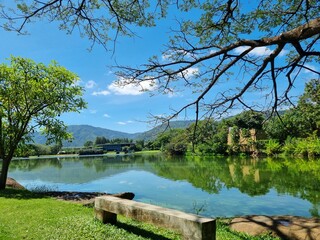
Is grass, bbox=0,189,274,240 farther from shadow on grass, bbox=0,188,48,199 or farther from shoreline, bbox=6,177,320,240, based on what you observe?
shadow on grass, bbox=0,188,48,199

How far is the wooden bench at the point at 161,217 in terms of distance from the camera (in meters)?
4.58

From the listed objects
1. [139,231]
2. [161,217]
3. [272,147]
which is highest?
[272,147]

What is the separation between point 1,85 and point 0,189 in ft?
15.5

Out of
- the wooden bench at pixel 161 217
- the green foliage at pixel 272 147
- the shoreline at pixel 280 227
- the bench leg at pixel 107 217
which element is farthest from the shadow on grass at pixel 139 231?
the green foliage at pixel 272 147

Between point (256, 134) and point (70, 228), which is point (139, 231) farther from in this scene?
point (256, 134)

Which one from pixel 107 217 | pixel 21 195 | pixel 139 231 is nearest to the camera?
pixel 139 231

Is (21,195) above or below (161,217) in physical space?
below

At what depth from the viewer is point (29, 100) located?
1476cm

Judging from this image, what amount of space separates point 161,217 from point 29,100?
462 inches

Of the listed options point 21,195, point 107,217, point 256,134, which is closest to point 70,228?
point 107,217

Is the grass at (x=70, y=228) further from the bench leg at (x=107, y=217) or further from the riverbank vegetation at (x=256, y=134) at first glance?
the riverbank vegetation at (x=256, y=134)

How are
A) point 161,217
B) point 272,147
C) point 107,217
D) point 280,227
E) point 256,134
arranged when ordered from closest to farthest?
point 161,217 → point 107,217 → point 280,227 → point 256,134 → point 272,147

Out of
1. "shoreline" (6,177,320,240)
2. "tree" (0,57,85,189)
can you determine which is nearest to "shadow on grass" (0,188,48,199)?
"tree" (0,57,85,189)

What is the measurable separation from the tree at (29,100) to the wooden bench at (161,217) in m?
9.53
